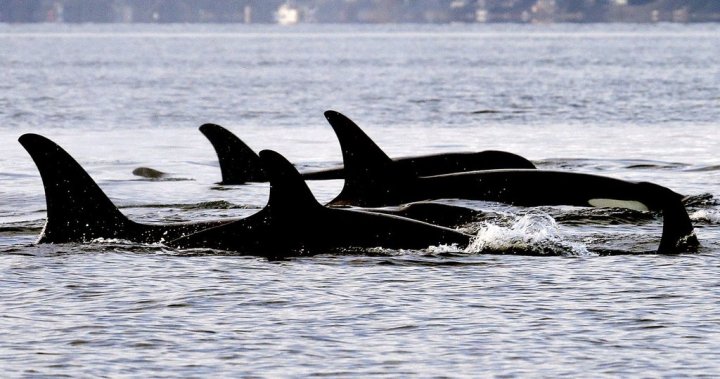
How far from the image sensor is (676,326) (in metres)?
11.0

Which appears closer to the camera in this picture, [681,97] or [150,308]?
[150,308]

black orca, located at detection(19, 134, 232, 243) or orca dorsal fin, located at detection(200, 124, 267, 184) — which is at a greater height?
black orca, located at detection(19, 134, 232, 243)

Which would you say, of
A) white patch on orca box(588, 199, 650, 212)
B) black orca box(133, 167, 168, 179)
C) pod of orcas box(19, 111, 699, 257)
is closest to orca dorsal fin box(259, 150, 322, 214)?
pod of orcas box(19, 111, 699, 257)

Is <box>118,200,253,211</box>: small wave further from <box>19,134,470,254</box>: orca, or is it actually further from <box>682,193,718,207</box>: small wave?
<box>682,193,718,207</box>: small wave

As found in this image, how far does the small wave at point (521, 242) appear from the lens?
14.1m

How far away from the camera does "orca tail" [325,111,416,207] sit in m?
17.0

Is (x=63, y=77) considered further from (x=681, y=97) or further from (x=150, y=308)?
(x=150, y=308)

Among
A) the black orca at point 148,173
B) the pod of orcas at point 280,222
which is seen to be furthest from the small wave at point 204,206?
the black orca at point 148,173

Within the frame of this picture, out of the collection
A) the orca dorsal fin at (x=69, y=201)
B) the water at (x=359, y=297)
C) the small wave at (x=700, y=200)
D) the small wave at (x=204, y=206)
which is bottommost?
the small wave at (x=204, y=206)

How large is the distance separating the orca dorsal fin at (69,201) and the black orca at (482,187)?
3.30m

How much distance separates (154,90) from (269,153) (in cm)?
4785

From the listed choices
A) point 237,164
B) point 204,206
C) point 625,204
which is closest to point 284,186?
point 625,204

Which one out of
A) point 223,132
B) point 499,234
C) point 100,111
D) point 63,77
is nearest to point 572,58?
point 63,77

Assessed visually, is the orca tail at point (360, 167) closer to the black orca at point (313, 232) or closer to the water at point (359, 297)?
the water at point (359, 297)
